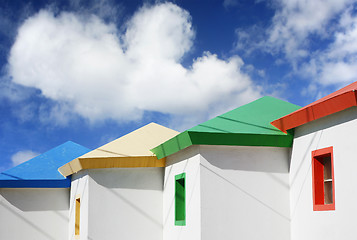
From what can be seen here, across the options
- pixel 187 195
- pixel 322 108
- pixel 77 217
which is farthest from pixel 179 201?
pixel 322 108

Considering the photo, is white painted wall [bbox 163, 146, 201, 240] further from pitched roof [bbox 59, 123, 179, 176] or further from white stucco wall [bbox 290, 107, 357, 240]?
white stucco wall [bbox 290, 107, 357, 240]

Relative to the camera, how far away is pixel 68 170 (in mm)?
13883

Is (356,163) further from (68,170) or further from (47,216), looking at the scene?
(47,216)

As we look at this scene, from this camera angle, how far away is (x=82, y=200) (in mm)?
12711

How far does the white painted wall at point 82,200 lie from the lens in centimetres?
1220

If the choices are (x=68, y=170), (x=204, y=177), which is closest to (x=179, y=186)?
(x=204, y=177)

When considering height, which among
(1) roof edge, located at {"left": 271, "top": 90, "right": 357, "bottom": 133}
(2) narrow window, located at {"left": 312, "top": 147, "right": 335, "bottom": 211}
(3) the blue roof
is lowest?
(2) narrow window, located at {"left": 312, "top": 147, "right": 335, "bottom": 211}

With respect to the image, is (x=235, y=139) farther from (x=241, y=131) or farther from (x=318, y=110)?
(x=318, y=110)

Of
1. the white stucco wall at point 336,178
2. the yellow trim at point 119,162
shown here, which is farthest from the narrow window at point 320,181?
the yellow trim at point 119,162

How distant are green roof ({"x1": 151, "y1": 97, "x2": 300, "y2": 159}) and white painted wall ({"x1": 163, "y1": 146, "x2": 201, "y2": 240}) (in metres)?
0.37

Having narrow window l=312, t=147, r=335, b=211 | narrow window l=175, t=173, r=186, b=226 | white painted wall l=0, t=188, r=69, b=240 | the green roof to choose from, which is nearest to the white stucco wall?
narrow window l=312, t=147, r=335, b=211

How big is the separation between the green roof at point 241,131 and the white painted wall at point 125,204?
2.08 m

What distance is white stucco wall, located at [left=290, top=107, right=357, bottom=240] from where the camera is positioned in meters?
7.93

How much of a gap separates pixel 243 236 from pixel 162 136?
4630mm
